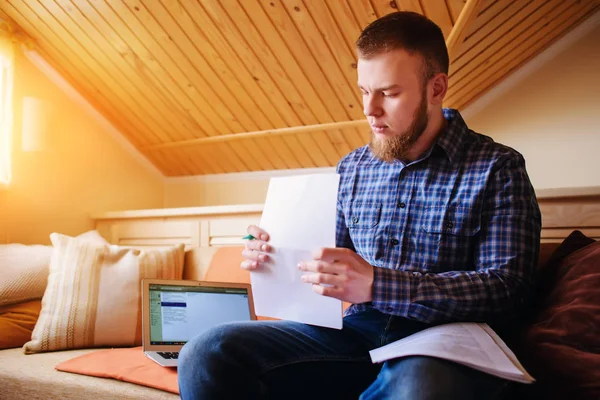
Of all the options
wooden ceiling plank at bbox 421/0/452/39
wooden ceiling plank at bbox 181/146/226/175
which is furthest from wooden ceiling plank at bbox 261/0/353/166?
wooden ceiling plank at bbox 181/146/226/175

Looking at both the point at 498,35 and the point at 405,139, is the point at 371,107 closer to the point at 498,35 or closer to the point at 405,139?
the point at 405,139

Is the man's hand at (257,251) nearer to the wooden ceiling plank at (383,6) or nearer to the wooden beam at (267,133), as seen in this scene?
the wooden ceiling plank at (383,6)

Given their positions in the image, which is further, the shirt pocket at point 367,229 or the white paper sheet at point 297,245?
the shirt pocket at point 367,229

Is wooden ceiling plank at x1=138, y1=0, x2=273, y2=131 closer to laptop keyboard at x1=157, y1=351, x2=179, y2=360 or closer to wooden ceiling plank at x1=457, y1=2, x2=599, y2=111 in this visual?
wooden ceiling plank at x1=457, y1=2, x2=599, y2=111

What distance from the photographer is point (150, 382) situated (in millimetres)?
1428

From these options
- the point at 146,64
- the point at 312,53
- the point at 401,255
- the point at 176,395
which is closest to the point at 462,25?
the point at 312,53

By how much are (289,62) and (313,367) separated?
5.93ft

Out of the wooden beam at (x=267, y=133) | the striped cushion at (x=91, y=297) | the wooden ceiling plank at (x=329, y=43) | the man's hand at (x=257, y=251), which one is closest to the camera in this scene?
the man's hand at (x=257, y=251)

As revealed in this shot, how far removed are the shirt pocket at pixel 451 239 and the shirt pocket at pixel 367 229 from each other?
0.34ft

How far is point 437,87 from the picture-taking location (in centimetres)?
131

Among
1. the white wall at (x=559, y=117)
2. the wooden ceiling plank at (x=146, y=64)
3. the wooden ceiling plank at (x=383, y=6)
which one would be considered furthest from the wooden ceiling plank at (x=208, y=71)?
the white wall at (x=559, y=117)

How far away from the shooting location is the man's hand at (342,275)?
1.00 metres

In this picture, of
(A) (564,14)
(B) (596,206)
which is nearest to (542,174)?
(A) (564,14)

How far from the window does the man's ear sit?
7.18 ft
